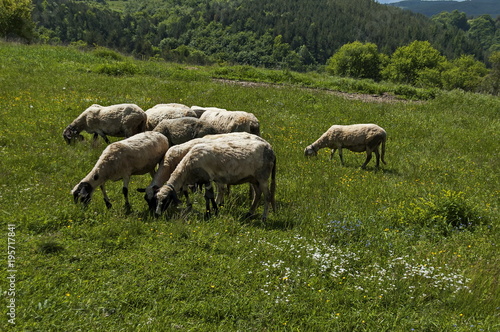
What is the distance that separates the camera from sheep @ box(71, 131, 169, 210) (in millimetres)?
8500

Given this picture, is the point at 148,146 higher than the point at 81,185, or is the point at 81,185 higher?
the point at 148,146

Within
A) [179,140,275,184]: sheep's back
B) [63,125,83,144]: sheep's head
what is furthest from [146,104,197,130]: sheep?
[179,140,275,184]: sheep's back

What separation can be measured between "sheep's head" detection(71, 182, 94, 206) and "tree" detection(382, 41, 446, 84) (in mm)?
111913

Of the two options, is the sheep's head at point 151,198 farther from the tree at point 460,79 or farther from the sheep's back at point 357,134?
the tree at point 460,79

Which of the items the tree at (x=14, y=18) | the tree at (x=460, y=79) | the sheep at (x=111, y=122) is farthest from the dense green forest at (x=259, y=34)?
the sheep at (x=111, y=122)

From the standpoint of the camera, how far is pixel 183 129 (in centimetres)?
1138

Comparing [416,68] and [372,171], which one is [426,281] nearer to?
[372,171]

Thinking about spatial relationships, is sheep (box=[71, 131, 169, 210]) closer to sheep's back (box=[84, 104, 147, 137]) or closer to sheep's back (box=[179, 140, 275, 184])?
sheep's back (box=[179, 140, 275, 184])

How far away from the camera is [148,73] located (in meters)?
28.9

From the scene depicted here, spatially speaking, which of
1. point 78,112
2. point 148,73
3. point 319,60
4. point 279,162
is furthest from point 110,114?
point 319,60

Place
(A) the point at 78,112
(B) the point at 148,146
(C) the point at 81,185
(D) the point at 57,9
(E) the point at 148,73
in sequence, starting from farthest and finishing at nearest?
(D) the point at 57,9 → (E) the point at 148,73 → (A) the point at 78,112 → (B) the point at 148,146 → (C) the point at 81,185

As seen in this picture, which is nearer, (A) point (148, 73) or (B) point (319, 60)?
(A) point (148, 73)

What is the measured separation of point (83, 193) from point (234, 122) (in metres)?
5.31

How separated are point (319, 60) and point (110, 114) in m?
184
